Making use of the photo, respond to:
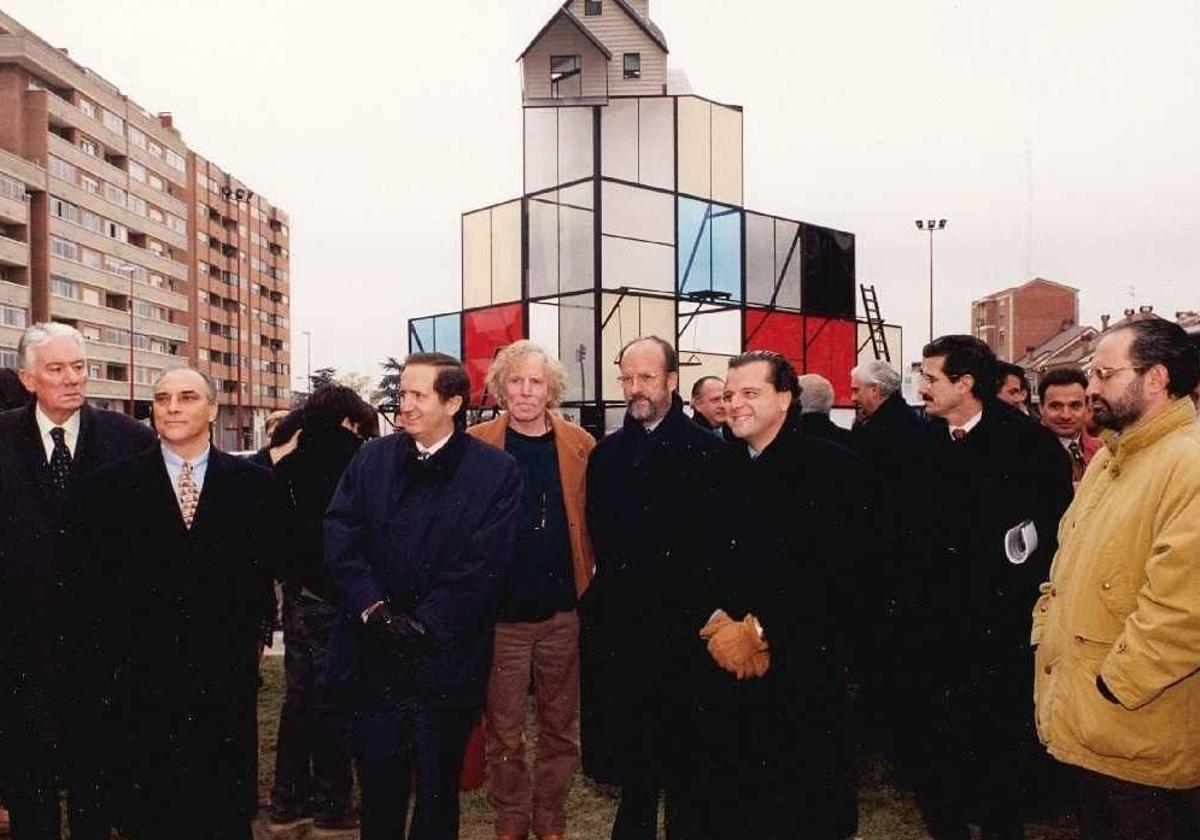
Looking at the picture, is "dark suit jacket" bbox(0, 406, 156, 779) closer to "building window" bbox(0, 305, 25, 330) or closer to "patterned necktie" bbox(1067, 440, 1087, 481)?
"patterned necktie" bbox(1067, 440, 1087, 481)

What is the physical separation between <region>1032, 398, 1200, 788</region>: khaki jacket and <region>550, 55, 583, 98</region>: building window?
75.5 ft

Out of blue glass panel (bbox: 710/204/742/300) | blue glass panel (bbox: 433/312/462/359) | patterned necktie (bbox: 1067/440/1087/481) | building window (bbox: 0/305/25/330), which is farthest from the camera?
building window (bbox: 0/305/25/330)

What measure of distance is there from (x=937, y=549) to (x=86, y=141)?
64.9 m

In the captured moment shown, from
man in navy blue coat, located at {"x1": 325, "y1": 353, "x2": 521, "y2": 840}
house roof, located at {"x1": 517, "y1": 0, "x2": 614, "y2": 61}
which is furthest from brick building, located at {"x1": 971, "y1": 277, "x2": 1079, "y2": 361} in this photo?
man in navy blue coat, located at {"x1": 325, "y1": 353, "x2": 521, "y2": 840}

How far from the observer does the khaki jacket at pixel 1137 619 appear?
2.41 metres

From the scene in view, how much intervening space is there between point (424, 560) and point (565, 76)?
887 inches

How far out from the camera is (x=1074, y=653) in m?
2.70

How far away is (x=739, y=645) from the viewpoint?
3229mm

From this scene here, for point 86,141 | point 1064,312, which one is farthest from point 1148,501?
point 1064,312

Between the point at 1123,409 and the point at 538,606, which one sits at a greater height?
the point at 1123,409

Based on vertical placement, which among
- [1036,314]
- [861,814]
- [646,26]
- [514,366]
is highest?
[646,26]

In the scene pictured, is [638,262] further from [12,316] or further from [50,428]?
[12,316]

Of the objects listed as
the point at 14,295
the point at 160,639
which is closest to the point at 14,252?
the point at 14,295

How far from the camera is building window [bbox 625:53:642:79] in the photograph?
2642 cm
